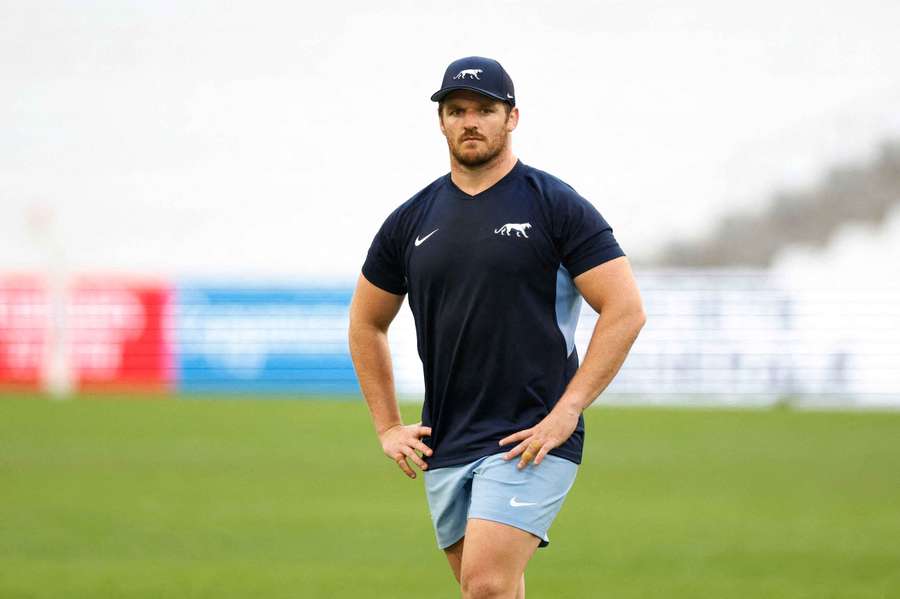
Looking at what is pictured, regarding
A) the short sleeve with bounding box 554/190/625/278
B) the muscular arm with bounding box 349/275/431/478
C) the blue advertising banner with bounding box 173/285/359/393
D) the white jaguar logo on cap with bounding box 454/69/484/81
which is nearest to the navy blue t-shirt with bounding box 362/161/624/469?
the short sleeve with bounding box 554/190/625/278

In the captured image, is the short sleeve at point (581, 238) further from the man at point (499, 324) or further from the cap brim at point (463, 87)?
the cap brim at point (463, 87)

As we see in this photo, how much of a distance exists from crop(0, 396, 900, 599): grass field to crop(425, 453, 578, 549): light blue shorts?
341 cm

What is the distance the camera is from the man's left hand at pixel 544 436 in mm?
5211

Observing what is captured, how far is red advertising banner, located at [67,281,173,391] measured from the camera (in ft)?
75.9

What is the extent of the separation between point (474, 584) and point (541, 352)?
0.84 m

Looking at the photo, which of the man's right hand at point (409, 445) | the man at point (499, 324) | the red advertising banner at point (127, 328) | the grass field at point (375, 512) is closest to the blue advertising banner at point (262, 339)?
the red advertising banner at point (127, 328)

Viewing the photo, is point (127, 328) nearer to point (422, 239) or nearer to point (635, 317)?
point (422, 239)

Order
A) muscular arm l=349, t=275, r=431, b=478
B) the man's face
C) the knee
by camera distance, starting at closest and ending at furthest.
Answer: the knee → the man's face → muscular arm l=349, t=275, r=431, b=478

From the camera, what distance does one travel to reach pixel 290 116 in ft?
108

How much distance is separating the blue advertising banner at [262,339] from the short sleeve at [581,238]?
1738cm

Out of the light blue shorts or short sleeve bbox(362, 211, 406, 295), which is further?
short sleeve bbox(362, 211, 406, 295)

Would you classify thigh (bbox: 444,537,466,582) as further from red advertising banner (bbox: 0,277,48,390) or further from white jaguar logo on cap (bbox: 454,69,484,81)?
red advertising banner (bbox: 0,277,48,390)

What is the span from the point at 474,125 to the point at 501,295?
1.95ft

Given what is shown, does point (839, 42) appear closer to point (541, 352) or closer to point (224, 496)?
point (224, 496)
